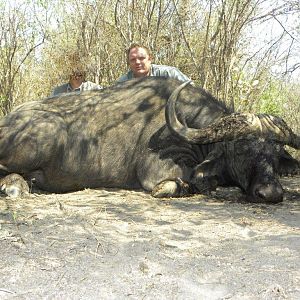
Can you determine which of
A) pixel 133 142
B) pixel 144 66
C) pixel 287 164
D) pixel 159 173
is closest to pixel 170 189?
pixel 159 173

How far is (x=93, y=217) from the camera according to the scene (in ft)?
14.1

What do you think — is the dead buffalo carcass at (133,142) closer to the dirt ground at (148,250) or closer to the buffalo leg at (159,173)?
the buffalo leg at (159,173)

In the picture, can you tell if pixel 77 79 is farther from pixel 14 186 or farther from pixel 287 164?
pixel 287 164


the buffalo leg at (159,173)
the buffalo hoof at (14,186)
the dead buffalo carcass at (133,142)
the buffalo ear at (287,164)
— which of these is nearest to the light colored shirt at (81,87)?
the dead buffalo carcass at (133,142)

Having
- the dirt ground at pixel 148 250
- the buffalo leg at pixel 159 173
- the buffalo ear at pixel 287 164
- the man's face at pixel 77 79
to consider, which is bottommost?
the dirt ground at pixel 148 250

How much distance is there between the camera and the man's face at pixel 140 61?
7750mm

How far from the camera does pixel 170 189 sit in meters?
5.74

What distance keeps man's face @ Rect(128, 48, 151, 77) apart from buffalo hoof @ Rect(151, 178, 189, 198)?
260 cm

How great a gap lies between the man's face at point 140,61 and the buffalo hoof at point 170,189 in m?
2.60

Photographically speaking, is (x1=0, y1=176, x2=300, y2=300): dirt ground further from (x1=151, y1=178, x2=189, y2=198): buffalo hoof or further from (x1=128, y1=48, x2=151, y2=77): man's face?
(x1=128, y1=48, x2=151, y2=77): man's face

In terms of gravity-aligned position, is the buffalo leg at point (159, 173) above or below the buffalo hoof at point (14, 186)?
above

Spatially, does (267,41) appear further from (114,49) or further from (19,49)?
(19,49)

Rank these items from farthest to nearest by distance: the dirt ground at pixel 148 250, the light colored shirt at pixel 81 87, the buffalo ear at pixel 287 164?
the light colored shirt at pixel 81 87, the buffalo ear at pixel 287 164, the dirt ground at pixel 148 250

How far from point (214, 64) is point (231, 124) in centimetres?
395
